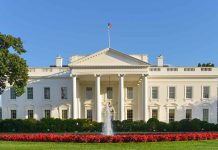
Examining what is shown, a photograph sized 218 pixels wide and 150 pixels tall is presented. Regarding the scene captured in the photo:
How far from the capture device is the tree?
34.0 m

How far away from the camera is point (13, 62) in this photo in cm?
3422

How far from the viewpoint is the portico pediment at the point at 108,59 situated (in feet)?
156

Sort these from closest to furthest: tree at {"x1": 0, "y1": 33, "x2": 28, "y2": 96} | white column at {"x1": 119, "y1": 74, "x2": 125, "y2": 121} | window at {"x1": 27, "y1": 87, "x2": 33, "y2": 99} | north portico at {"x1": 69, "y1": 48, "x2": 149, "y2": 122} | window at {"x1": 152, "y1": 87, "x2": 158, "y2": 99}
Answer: tree at {"x1": 0, "y1": 33, "x2": 28, "y2": 96} < white column at {"x1": 119, "y1": 74, "x2": 125, "y2": 121} < north portico at {"x1": 69, "y1": 48, "x2": 149, "y2": 122} < window at {"x1": 152, "y1": 87, "x2": 158, "y2": 99} < window at {"x1": 27, "y1": 87, "x2": 33, "y2": 99}

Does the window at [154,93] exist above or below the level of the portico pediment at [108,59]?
below

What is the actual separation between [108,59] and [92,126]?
10233 mm

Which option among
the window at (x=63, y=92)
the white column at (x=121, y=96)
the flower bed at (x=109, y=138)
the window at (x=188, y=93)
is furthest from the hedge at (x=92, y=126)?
the flower bed at (x=109, y=138)

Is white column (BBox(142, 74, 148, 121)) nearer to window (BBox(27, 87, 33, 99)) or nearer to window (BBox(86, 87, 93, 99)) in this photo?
window (BBox(86, 87, 93, 99))

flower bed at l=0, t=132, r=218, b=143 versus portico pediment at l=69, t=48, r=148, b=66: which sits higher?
portico pediment at l=69, t=48, r=148, b=66

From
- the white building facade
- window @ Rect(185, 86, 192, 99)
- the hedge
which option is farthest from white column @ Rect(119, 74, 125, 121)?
window @ Rect(185, 86, 192, 99)

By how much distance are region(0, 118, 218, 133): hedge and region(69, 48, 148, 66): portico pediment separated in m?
8.37

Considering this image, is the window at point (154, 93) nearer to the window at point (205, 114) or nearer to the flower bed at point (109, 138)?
the window at point (205, 114)

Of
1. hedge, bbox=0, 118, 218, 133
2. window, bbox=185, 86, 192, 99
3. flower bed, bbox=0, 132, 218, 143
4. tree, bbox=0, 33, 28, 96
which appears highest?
tree, bbox=0, 33, 28, 96

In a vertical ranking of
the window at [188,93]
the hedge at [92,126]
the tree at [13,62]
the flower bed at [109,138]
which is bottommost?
the hedge at [92,126]

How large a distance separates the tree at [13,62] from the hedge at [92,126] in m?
7.29
